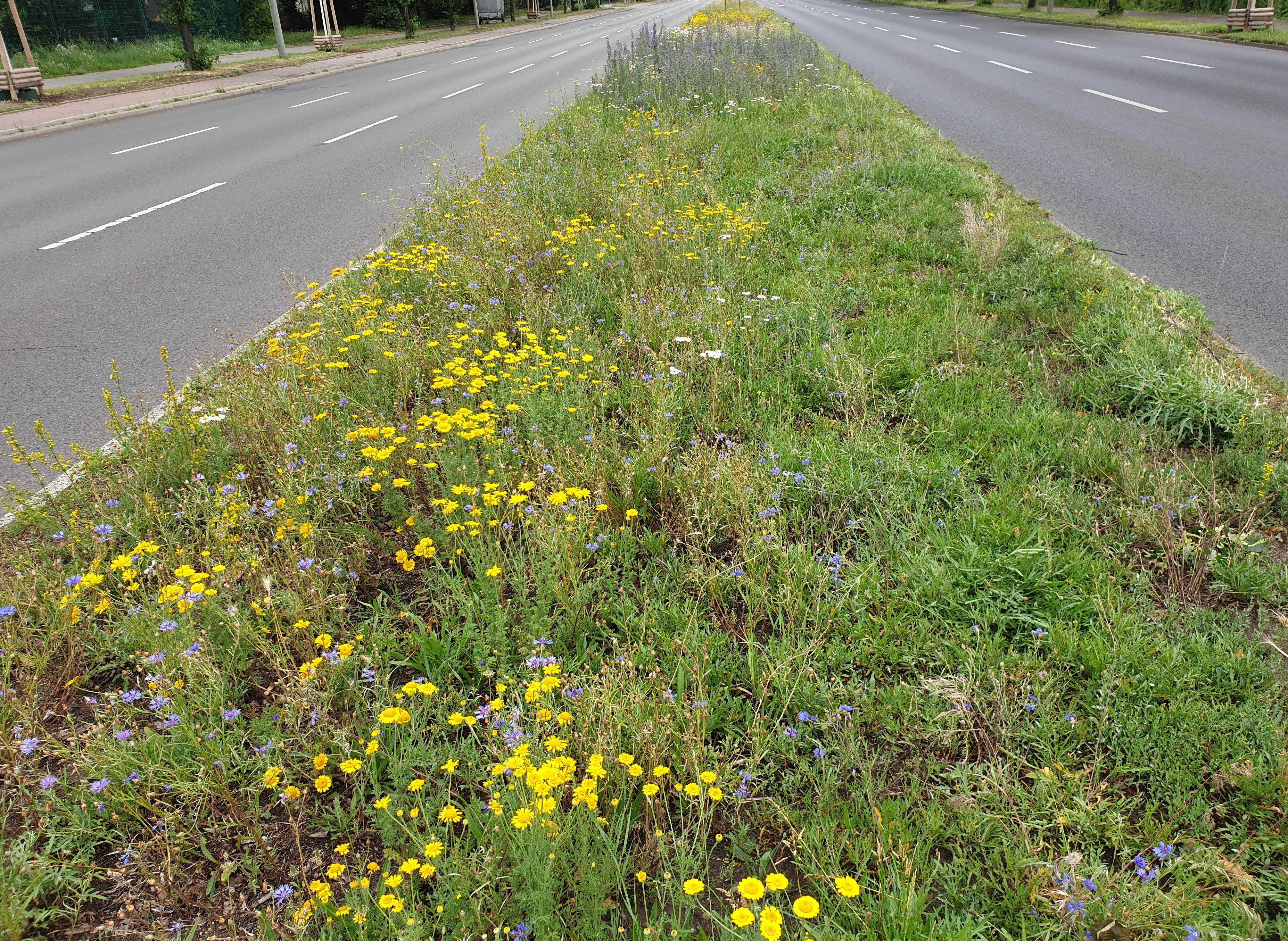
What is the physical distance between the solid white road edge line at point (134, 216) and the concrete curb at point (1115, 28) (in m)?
23.1

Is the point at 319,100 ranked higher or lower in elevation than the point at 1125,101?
higher

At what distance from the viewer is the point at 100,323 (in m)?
5.99

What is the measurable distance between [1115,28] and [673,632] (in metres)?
32.2

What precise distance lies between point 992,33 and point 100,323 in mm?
29262

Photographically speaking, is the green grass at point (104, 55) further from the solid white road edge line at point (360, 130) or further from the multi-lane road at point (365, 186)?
the solid white road edge line at point (360, 130)

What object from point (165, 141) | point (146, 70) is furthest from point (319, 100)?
point (146, 70)

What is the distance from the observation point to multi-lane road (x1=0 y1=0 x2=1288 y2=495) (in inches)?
221

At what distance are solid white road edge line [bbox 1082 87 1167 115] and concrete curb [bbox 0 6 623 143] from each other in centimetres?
1973

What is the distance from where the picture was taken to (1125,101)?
12703mm

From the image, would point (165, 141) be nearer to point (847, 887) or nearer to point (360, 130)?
point (360, 130)

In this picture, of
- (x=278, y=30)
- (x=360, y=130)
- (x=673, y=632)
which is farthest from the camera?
(x=278, y=30)

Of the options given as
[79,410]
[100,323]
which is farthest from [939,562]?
[100,323]

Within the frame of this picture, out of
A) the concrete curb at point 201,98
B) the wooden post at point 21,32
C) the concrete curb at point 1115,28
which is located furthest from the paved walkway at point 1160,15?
the wooden post at point 21,32

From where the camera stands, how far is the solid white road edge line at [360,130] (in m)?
13.1
